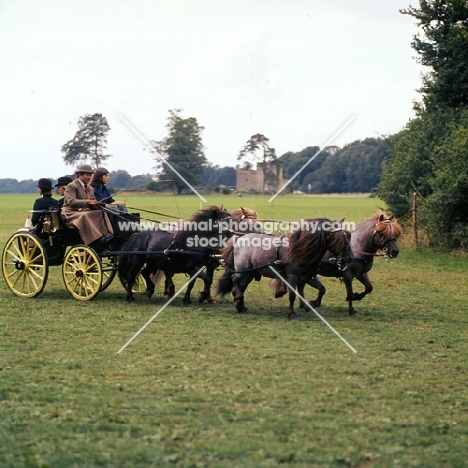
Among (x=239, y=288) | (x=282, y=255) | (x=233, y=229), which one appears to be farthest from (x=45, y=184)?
(x=282, y=255)

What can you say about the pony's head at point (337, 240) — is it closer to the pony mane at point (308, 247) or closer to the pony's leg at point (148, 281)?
the pony mane at point (308, 247)

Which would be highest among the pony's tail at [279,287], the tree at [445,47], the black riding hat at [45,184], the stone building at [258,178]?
the tree at [445,47]

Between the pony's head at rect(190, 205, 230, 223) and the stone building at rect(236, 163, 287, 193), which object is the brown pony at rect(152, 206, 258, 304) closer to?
the pony's head at rect(190, 205, 230, 223)

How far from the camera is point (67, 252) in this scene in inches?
558

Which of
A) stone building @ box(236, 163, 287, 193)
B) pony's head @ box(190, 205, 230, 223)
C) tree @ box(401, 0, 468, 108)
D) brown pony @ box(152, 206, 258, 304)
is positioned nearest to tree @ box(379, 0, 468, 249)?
tree @ box(401, 0, 468, 108)

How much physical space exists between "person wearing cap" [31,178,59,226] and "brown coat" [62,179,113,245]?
585mm

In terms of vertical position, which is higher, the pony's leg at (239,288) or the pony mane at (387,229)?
the pony mane at (387,229)

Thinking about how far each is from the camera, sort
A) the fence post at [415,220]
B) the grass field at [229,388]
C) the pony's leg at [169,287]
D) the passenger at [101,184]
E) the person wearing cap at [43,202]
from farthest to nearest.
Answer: the fence post at [415,220] → the passenger at [101,184] → the person wearing cap at [43,202] → the pony's leg at [169,287] → the grass field at [229,388]

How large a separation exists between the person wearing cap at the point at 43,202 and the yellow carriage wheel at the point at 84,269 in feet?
3.46

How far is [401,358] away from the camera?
9.45m

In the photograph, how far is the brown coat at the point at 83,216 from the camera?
45.7ft

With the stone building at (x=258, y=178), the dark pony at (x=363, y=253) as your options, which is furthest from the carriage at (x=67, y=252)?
the stone building at (x=258, y=178)

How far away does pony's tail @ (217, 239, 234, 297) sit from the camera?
13117mm

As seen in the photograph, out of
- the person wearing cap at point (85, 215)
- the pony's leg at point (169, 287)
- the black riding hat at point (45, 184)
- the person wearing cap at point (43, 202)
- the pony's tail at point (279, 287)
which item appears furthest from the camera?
the black riding hat at point (45, 184)
